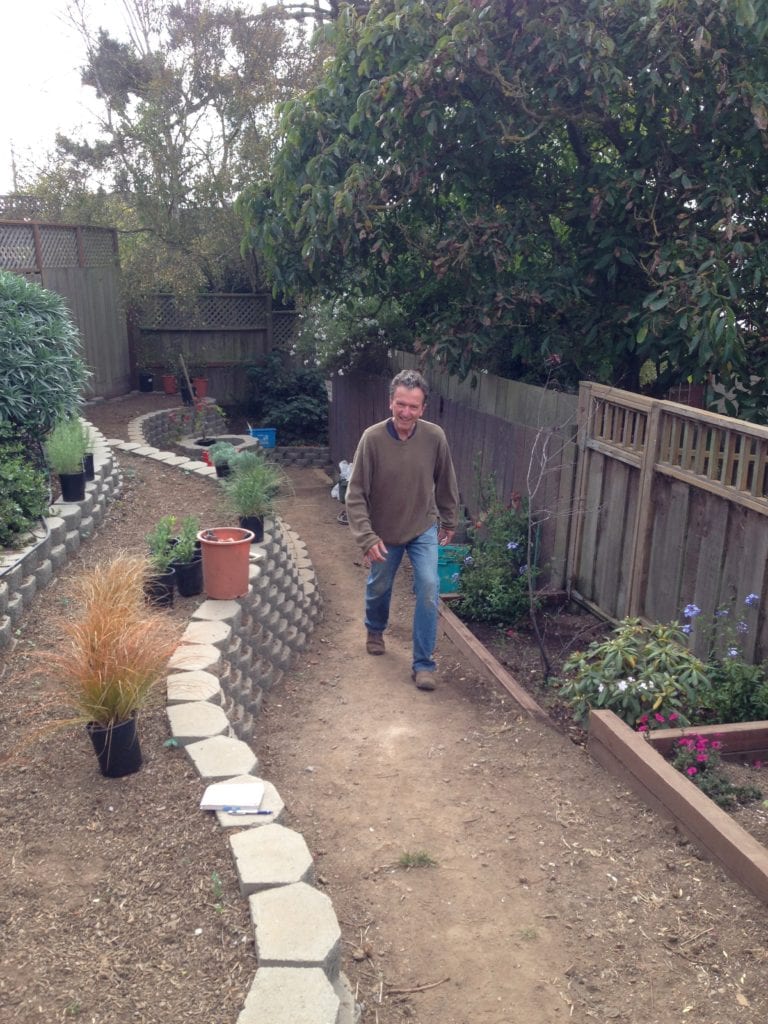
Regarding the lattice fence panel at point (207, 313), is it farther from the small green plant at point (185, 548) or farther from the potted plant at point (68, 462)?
the small green plant at point (185, 548)

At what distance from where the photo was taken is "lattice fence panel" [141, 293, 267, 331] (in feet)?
47.8

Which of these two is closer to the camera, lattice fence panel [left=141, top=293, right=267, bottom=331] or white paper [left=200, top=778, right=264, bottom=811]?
white paper [left=200, top=778, right=264, bottom=811]

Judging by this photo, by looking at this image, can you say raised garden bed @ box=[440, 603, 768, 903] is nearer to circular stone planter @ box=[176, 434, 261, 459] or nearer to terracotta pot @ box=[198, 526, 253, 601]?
terracotta pot @ box=[198, 526, 253, 601]

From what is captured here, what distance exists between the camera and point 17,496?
5.50 m

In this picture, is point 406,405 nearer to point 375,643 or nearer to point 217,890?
point 375,643

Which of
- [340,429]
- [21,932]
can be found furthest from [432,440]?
[340,429]

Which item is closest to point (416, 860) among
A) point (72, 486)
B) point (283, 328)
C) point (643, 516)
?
point (643, 516)

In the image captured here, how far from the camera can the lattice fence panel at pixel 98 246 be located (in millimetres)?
13000

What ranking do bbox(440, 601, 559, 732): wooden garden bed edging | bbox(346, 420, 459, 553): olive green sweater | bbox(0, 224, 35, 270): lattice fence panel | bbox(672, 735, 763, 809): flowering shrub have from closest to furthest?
bbox(672, 735, 763, 809): flowering shrub < bbox(440, 601, 559, 732): wooden garden bed edging < bbox(346, 420, 459, 553): olive green sweater < bbox(0, 224, 35, 270): lattice fence panel

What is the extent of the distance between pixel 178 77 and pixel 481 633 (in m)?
11.5

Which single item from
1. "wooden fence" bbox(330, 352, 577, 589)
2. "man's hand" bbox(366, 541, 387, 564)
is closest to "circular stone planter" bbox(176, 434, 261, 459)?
"wooden fence" bbox(330, 352, 577, 589)

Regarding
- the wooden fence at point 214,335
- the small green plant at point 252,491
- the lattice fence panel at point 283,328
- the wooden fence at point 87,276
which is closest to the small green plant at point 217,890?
the small green plant at point 252,491

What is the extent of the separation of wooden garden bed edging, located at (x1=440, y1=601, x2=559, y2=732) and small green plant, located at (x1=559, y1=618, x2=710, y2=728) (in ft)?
0.74

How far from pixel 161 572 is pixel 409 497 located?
1534mm
